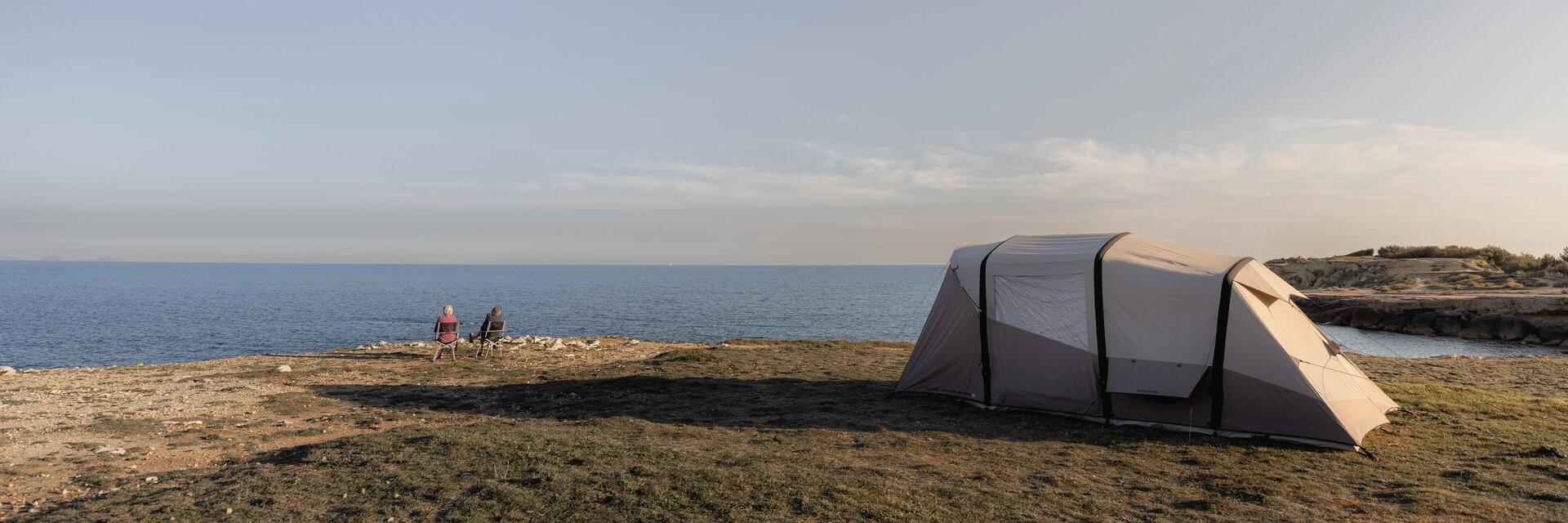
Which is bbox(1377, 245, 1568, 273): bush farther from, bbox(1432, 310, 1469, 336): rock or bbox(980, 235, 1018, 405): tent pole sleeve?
bbox(980, 235, 1018, 405): tent pole sleeve

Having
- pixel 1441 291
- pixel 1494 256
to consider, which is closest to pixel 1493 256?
pixel 1494 256

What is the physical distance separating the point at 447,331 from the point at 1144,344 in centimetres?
1500

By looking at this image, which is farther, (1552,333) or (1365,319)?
(1365,319)

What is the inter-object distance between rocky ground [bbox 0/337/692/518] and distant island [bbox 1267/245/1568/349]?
85.1 feet

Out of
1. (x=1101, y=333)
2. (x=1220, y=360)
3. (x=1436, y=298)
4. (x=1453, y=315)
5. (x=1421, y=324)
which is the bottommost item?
(x=1421, y=324)

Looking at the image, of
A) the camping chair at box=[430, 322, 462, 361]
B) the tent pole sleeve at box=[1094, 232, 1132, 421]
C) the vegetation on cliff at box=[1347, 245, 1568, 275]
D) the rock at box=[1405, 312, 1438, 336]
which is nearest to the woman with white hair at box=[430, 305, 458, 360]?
the camping chair at box=[430, 322, 462, 361]

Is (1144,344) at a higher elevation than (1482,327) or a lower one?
higher

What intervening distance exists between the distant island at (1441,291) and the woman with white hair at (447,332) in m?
25.2

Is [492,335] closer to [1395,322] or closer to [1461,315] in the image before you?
[1461,315]

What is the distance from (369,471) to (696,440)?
146 inches

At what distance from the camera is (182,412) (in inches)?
445

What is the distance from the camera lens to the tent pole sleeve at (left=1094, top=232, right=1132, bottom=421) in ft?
35.6

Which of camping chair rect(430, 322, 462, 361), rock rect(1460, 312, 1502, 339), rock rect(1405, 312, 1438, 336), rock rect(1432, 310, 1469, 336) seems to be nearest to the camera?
camping chair rect(430, 322, 462, 361)

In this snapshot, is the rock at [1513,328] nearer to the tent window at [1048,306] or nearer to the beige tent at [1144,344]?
the beige tent at [1144,344]
